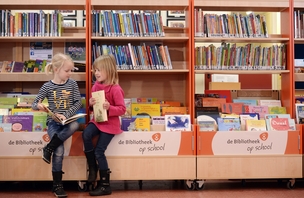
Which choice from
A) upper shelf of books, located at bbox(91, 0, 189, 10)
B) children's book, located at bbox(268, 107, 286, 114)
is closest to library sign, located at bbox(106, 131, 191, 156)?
children's book, located at bbox(268, 107, 286, 114)

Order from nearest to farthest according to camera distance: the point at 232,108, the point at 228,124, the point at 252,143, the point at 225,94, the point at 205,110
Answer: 1. the point at 252,143
2. the point at 228,124
3. the point at 205,110
4. the point at 232,108
5. the point at 225,94

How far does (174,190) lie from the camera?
400cm

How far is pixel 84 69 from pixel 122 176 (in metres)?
1.20

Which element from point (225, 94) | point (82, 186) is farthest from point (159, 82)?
point (82, 186)

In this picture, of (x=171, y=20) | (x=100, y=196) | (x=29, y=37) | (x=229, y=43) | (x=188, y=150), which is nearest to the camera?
(x=100, y=196)

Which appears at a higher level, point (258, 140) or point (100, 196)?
point (258, 140)

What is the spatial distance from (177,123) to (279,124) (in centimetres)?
99

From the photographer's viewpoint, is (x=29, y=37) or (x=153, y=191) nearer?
(x=153, y=191)

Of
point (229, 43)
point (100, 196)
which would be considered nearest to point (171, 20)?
point (229, 43)

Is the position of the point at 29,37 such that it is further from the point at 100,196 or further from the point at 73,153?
the point at 100,196

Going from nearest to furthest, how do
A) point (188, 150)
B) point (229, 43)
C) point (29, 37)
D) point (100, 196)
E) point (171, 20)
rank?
Result: point (100, 196), point (188, 150), point (29, 37), point (229, 43), point (171, 20)

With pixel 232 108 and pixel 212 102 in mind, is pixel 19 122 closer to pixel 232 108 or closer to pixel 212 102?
pixel 212 102

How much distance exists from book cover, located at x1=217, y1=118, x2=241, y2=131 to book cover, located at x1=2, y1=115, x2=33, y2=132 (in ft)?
5.89

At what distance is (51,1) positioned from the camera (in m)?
4.22
